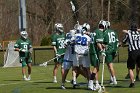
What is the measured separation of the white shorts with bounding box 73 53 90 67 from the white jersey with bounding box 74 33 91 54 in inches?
5.9

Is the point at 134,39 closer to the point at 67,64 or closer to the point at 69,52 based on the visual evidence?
the point at 69,52

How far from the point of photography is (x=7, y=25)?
70.5 meters

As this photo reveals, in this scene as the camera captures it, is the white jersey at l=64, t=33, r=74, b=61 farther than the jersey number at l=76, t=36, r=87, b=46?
Yes

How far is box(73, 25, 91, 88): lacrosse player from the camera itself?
628 inches

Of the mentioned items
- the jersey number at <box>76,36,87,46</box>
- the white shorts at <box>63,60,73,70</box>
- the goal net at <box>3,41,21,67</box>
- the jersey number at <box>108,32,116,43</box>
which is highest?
the jersey number at <box>108,32,116,43</box>

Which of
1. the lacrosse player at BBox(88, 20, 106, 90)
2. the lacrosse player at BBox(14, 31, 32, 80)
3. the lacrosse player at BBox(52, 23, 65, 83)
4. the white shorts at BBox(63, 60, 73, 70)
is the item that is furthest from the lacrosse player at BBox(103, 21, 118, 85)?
the lacrosse player at BBox(14, 31, 32, 80)

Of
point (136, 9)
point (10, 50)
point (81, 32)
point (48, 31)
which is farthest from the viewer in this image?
point (48, 31)

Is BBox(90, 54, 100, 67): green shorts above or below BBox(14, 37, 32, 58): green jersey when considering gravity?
below

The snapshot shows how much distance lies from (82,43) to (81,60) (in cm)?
55

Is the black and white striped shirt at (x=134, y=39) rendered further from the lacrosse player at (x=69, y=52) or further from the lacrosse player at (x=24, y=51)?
the lacrosse player at (x=24, y=51)

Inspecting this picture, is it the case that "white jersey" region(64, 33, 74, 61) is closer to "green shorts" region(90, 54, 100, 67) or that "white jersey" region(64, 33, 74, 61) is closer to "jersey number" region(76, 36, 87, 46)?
"jersey number" region(76, 36, 87, 46)

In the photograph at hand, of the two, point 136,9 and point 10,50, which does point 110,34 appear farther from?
point 136,9

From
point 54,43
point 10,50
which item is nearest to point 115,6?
point 10,50

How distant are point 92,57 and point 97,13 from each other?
5133 centimetres
